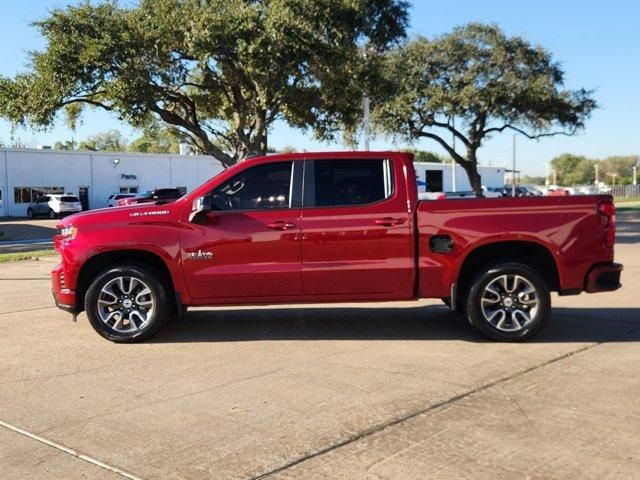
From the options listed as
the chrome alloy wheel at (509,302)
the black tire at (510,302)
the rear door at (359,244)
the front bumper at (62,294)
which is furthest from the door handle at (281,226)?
the front bumper at (62,294)

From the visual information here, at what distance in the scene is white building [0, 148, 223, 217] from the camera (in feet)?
167

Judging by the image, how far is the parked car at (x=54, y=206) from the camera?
46.8 meters

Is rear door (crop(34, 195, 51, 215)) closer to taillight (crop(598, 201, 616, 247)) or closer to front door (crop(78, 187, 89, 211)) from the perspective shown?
front door (crop(78, 187, 89, 211))

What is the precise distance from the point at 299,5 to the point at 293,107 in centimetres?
A: 421

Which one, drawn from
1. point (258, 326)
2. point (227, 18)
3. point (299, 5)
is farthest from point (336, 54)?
point (258, 326)

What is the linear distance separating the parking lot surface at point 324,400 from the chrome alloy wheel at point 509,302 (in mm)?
278

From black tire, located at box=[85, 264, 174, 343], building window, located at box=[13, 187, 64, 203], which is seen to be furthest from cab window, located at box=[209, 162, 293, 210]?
building window, located at box=[13, 187, 64, 203]

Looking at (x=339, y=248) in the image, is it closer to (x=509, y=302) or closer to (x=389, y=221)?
(x=389, y=221)

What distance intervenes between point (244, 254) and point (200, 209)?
2.03 feet

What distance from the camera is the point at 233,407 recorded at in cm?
491

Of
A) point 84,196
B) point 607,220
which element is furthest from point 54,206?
point 607,220

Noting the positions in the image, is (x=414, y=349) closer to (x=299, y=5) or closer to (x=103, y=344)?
(x=103, y=344)

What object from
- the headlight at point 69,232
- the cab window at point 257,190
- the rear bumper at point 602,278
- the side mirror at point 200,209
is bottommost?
the rear bumper at point 602,278

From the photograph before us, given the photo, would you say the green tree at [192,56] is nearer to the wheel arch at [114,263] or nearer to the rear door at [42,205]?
the wheel arch at [114,263]
